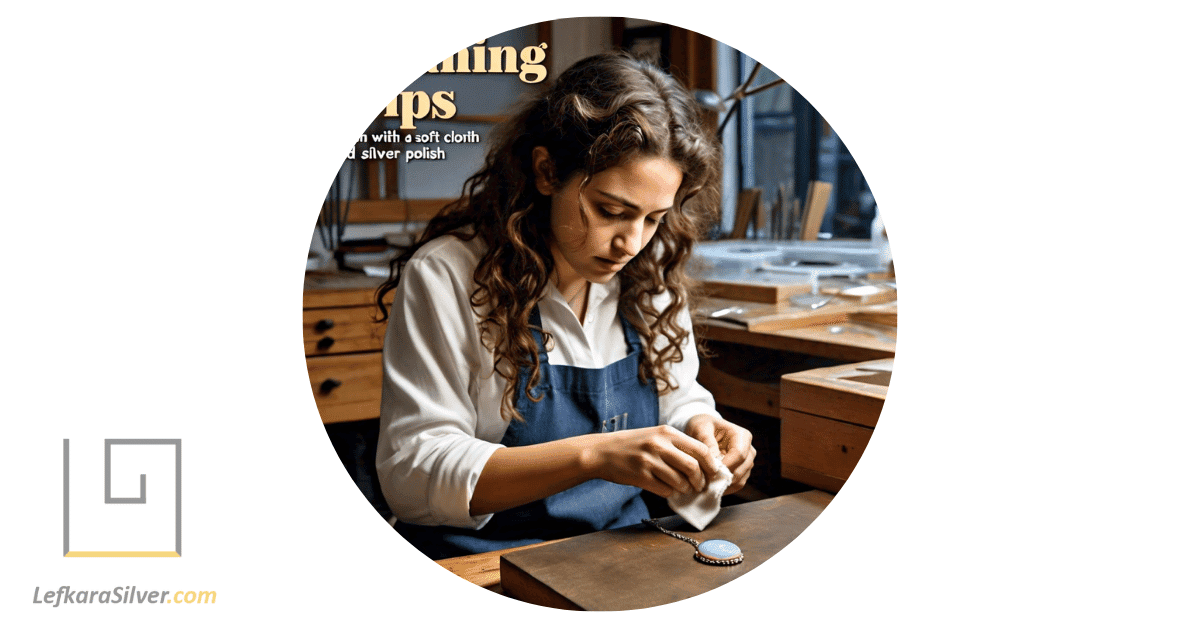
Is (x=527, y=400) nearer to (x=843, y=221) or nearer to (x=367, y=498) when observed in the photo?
(x=367, y=498)

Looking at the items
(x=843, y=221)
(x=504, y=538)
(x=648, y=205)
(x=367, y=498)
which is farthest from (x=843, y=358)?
(x=367, y=498)

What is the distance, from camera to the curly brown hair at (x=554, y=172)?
0.86 m

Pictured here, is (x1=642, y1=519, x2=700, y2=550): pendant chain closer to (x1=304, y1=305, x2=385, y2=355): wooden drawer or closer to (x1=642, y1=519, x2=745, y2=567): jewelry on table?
(x1=642, y1=519, x2=745, y2=567): jewelry on table

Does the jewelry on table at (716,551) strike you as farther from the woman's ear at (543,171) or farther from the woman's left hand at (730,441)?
the woman's ear at (543,171)

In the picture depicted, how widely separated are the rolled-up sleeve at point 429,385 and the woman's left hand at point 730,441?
181 mm

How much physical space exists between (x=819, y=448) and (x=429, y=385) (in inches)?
14.5

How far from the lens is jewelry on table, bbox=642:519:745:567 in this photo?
885mm

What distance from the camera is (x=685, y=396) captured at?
920mm

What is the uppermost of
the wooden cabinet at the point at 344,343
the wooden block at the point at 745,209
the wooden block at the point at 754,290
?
the wooden block at the point at 745,209

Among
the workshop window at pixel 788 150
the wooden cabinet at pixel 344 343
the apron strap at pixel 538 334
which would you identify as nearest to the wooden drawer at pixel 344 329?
the wooden cabinet at pixel 344 343

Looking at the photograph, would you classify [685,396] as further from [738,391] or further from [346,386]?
[346,386]

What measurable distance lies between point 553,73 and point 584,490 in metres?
0.37

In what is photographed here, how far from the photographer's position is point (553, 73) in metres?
0.89

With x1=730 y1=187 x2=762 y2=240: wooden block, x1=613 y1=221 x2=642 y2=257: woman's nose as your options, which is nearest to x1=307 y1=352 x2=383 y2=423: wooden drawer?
x1=613 y1=221 x2=642 y2=257: woman's nose
